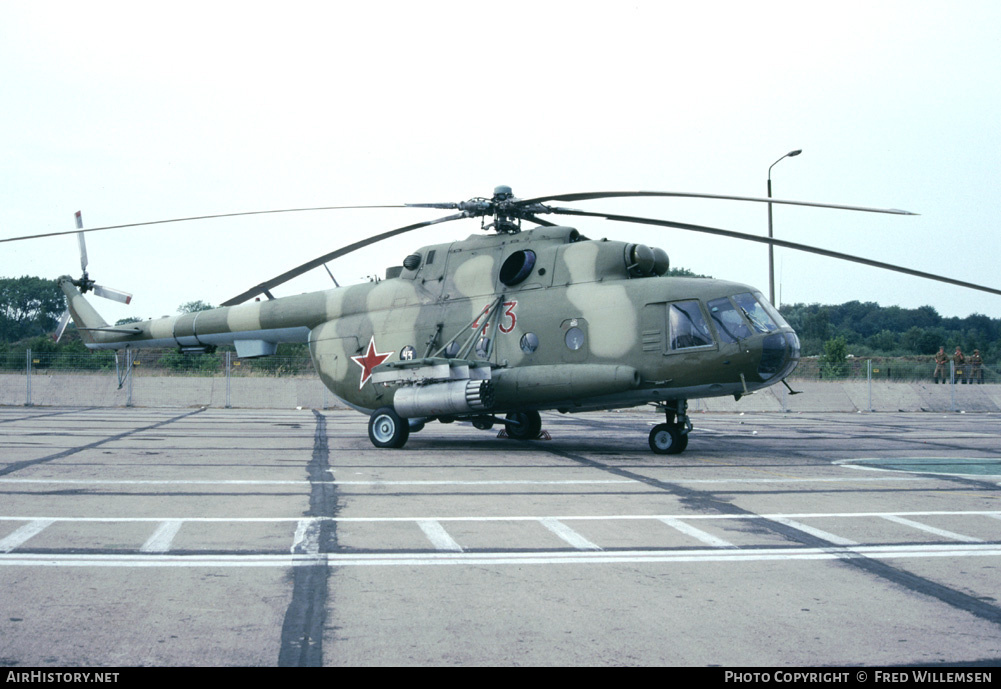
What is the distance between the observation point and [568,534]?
7297mm

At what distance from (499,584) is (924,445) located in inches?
571

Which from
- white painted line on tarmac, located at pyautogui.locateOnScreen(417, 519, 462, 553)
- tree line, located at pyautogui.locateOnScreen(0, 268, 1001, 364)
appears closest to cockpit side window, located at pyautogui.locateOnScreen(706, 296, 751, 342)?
white painted line on tarmac, located at pyautogui.locateOnScreen(417, 519, 462, 553)

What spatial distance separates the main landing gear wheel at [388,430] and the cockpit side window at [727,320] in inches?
242

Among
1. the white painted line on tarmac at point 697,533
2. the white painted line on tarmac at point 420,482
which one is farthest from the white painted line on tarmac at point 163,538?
the white painted line on tarmac at point 697,533

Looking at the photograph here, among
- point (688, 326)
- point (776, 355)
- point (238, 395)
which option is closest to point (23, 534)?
point (688, 326)

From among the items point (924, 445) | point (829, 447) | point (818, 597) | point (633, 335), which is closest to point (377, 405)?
point (633, 335)

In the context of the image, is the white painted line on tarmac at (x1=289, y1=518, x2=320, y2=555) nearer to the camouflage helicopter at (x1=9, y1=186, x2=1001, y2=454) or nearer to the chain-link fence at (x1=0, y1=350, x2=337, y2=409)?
the camouflage helicopter at (x1=9, y1=186, x2=1001, y2=454)

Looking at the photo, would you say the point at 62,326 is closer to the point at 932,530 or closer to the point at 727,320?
the point at 727,320

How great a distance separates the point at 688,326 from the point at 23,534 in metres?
10.0

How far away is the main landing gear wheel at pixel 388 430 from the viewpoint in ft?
52.2

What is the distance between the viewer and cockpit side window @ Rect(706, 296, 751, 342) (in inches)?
530

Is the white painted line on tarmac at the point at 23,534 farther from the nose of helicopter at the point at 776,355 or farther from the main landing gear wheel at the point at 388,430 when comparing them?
the nose of helicopter at the point at 776,355

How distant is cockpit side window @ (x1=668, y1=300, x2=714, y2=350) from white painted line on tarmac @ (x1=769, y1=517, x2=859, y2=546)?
5.90 m
